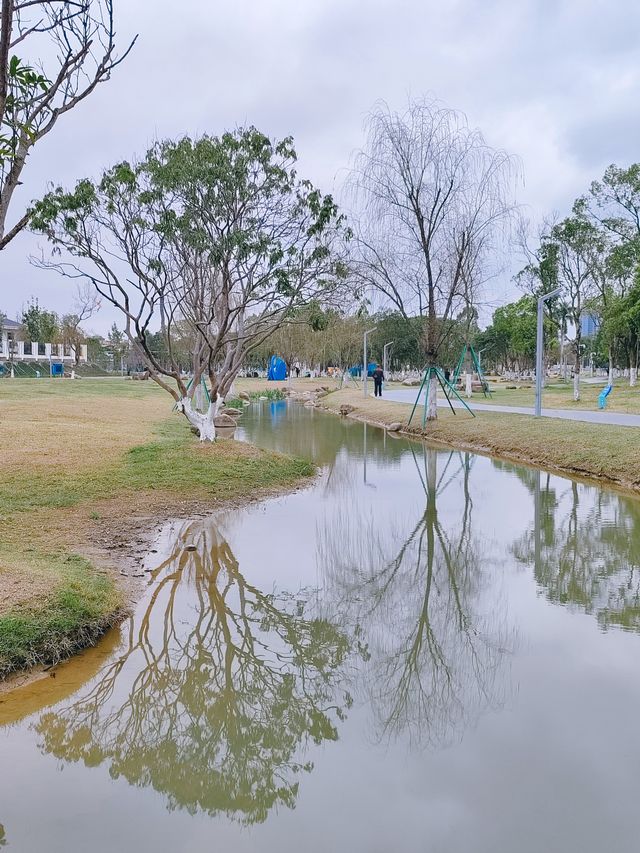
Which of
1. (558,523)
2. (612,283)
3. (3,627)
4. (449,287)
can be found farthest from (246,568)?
(612,283)

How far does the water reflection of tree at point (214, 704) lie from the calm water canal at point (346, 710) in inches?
0.6

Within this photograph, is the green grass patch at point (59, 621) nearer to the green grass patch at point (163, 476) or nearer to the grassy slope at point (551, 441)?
the green grass patch at point (163, 476)

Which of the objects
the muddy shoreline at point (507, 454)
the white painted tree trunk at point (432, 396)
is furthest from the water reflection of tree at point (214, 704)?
the white painted tree trunk at point (432, 396)

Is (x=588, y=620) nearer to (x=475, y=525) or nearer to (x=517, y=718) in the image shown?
(x=517, y=718)

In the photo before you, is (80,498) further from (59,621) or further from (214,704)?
(214,704)

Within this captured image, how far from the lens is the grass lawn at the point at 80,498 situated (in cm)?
502

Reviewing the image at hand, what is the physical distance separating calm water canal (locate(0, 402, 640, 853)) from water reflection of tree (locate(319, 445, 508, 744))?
0.08 ft

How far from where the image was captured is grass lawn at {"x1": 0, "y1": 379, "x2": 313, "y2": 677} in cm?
502

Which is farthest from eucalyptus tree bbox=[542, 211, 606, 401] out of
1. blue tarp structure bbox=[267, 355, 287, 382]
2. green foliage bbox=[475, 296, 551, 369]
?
blue tarp structure bbox=[267, 355, 287, 382]

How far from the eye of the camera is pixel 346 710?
14.2 feet

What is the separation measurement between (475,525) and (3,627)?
634 cm

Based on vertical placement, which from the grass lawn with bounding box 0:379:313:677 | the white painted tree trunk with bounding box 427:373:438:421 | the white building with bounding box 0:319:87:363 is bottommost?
the grass lawn with bounding box 0:379:313:677

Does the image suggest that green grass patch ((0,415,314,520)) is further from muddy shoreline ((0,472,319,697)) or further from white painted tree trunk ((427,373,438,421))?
white painted tree trunk ((427,373,438,421))

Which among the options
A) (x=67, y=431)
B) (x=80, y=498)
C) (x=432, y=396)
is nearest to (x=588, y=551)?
(x=80, y=498)
